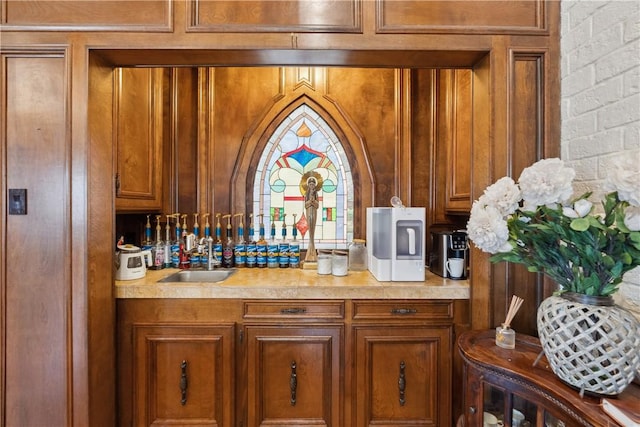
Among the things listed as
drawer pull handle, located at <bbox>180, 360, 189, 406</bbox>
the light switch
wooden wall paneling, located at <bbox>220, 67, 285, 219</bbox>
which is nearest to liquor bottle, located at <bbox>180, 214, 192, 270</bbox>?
wooden wall paneling, located at <bbox>220, 67, 285, 219</bbox>

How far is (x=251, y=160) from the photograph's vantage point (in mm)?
2297

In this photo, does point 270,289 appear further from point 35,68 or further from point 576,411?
point 35,68

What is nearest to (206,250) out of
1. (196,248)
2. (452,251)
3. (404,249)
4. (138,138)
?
(196,248)

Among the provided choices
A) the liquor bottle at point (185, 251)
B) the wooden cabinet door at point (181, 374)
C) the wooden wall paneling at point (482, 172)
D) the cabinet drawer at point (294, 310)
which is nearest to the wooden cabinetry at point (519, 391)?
the wooden wall paneling at point (482, 172)

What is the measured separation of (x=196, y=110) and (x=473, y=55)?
1794 mm

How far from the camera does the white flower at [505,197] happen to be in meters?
0.95

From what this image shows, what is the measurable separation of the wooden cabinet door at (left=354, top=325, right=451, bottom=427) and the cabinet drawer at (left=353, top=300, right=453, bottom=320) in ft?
0.18

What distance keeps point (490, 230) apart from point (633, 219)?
32 centimetres

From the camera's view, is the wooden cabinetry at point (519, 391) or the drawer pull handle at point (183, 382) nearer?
the wooden cabinetry at point (519, 391)

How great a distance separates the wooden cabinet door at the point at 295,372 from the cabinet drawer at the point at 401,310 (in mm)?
153

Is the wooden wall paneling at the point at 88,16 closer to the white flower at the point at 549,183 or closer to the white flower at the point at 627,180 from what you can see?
the white flower at the point at 549,183

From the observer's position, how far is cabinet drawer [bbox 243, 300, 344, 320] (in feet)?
5.32

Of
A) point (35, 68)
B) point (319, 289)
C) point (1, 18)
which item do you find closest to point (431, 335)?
point (319, 289)

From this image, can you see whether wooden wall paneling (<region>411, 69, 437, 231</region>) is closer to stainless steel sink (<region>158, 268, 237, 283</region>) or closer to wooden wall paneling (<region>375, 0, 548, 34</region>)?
wooden wall paneling (<region>375, 0, 548, 34</region>)
